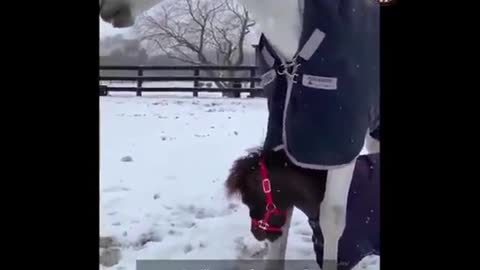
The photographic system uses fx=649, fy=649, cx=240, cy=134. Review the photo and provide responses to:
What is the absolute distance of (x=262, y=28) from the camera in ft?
5.15

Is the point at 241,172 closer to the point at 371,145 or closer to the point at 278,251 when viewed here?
the point at 278,251

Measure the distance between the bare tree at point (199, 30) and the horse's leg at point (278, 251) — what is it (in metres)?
0.38

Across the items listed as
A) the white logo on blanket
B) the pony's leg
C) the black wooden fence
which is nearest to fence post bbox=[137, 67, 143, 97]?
the black wooden fence

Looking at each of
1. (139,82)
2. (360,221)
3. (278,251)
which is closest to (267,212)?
(278,251)

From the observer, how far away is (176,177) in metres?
1.60

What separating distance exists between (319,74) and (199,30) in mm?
317

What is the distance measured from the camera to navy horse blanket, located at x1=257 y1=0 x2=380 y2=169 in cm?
153

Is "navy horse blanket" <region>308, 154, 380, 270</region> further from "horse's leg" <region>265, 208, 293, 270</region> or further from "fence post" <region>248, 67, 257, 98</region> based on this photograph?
"fence post" <region>248, 67, 257, 98</region>

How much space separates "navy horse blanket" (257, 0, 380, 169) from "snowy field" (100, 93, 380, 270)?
0.07 metres

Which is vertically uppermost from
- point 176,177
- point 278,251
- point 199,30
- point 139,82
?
point 199,30

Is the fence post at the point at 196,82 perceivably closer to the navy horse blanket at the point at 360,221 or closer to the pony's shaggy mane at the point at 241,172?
the pony's shaggy mane at the point at 241,172
